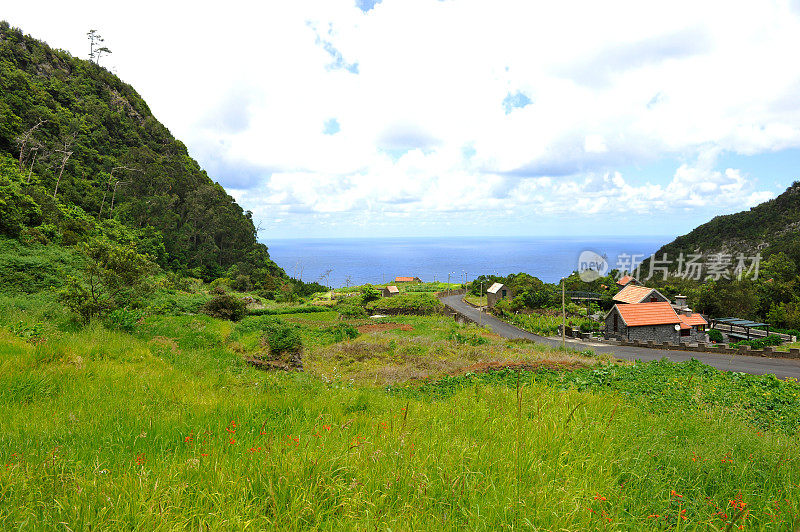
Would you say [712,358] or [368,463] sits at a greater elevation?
[368,463]

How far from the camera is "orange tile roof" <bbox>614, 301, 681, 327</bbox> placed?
96.8 ft

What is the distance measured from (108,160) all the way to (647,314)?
67.5 meters

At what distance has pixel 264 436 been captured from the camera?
3.26m

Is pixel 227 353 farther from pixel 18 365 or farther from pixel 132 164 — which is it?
pixel 132 164

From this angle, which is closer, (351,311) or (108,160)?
(351,311)

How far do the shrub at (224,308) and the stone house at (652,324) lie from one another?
30657 millimetres

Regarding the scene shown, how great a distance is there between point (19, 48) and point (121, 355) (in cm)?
7554

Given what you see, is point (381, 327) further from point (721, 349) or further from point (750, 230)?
point (750, 230)

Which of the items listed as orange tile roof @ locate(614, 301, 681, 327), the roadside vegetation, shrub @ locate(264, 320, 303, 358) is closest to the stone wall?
orange tile roof @ locate(614, 301, 681, 327)

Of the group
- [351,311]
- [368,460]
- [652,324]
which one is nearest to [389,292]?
[351,311]

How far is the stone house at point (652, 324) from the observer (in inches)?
1163

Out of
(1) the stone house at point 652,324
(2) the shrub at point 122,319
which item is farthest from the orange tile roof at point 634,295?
(2) the shrub at point 122,319

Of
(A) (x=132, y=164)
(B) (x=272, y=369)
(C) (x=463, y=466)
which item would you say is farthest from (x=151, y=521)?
(A) (x=132, y=164)

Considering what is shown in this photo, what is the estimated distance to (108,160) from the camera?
50.7 m
